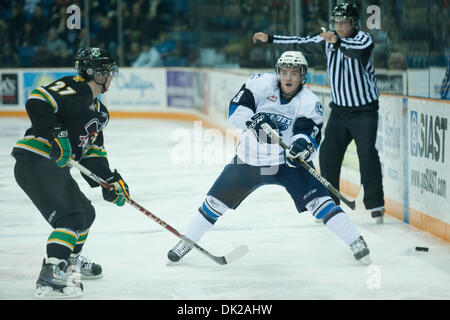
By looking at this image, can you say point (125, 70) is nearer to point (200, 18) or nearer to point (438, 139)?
point (200, 18)

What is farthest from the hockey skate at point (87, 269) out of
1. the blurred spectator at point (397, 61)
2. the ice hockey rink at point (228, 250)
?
the blurred spectator at point (397, 61)

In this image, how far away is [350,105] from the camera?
5.22 meters

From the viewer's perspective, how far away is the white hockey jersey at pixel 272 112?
398 centimetres

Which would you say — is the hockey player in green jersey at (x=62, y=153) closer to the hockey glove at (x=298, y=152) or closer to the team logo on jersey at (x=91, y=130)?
the team logo on jersey at (x=91, y=130)

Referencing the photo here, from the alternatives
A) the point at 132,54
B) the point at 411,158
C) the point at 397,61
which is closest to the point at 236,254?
the point at 411,158

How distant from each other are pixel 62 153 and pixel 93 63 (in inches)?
16.4

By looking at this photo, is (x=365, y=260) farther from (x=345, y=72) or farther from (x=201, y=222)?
(x=345, y=72)

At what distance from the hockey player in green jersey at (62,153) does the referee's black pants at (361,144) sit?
1.99 metres

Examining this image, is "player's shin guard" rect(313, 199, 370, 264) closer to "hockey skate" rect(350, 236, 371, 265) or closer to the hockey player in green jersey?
"hockey skate" rect(350, 236, 371, 265)

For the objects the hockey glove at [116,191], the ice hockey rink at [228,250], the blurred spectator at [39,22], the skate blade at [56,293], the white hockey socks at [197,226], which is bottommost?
the ice hockey rink at [228,250]

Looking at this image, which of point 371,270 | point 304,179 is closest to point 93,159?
point 304,179

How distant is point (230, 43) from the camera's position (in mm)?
11703

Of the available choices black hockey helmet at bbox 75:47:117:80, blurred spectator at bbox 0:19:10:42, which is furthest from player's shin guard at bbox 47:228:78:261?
blurred spectator at bbox 0:19:10:42

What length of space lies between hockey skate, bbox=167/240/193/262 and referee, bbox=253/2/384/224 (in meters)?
1.49
